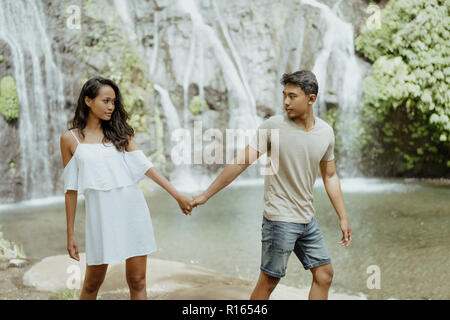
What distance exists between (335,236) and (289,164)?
3751 millimetres

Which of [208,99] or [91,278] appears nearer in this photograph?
[91,278]

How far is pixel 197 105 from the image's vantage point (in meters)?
11.4

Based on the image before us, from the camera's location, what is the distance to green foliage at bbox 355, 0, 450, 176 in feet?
31.2

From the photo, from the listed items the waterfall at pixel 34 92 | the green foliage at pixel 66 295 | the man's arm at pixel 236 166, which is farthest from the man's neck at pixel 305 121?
the waterfall at pixel 34 92

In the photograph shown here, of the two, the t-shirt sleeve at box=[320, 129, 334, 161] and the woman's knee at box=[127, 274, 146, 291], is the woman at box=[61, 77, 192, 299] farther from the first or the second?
the t-shirt sleeve at box=[320, 129, 334, 161]

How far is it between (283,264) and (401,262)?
2.84 m

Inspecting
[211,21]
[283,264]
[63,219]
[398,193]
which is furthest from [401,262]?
[211,21]

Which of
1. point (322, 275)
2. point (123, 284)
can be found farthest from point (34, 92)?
point (322, 275)

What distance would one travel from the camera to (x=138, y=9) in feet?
38.6

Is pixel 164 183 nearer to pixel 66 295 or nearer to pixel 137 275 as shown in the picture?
pixel 137 275

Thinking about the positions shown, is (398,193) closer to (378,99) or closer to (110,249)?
(378,99)

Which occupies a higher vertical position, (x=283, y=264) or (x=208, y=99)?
(x=208, y=99)

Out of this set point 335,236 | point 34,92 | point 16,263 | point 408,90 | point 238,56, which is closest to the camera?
point 16,263

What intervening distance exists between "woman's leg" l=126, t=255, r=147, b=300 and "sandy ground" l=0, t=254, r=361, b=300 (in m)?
0.79
